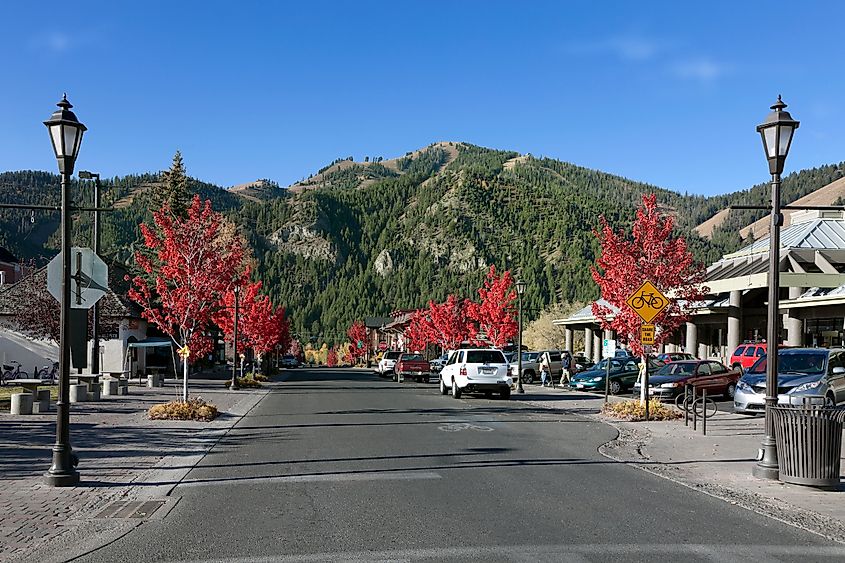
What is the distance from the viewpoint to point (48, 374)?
40406 mm

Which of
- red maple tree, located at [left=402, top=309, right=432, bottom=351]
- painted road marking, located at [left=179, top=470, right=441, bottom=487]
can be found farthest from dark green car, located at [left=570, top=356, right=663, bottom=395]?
red maple tree, located at [left=402, top=309, right=432, bottom=351]

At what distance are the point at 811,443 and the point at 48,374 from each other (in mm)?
36583

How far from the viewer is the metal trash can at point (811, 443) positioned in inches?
433

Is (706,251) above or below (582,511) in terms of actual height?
above

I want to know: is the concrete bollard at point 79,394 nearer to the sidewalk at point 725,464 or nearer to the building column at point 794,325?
the sidewalk at point 725,464

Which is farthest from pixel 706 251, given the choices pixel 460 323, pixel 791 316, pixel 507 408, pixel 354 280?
pixel 507 408

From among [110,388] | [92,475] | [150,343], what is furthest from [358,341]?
[92,475]

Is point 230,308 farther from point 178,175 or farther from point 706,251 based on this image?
point 706,251

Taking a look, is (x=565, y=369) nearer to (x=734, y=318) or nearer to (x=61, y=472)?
(x=734, y=318)

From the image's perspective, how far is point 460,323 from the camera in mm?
67562

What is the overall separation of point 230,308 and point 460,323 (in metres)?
23.2

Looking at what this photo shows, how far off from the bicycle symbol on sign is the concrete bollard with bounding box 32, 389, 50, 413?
1475 cm

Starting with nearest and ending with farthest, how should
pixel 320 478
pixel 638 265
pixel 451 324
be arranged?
pixel 320 478
pixel 638 265
pixel 451 324

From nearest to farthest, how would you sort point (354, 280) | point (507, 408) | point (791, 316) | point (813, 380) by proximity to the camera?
point (813, 380), point (507, 408), point (791, 316), point (354, 280)
